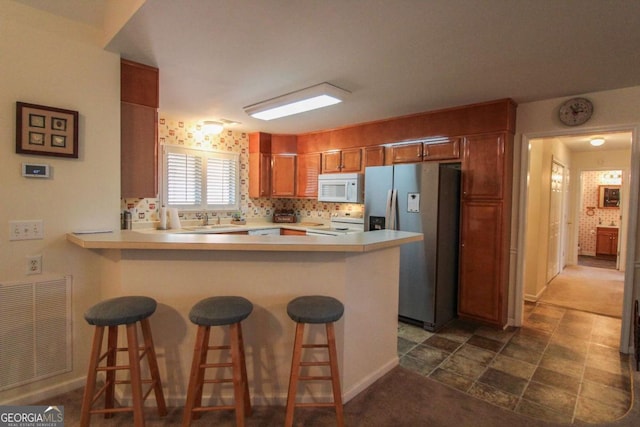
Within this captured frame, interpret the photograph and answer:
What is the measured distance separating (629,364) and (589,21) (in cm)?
275

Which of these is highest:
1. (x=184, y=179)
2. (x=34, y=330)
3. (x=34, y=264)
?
(x=184, y=179)

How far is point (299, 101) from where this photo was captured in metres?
3.12

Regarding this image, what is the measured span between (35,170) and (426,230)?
10.6ft

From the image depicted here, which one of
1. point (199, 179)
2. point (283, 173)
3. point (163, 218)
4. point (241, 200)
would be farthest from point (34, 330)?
point (283, 173)

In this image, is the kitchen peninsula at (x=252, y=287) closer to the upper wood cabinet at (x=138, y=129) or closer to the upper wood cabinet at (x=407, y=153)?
the upper wood cabinet at (x=138, y=129)

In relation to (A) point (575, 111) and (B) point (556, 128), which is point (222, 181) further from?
(A) point (575, 111)

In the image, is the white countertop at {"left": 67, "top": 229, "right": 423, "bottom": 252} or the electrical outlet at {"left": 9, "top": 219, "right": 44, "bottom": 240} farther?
the electrical outlet at {"left": 9, "top": 219, "right": 44, "bottom": 240}

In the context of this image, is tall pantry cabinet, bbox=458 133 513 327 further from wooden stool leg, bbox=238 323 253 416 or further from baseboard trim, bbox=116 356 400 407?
wooden stool leg, bbox=238 323 253 416

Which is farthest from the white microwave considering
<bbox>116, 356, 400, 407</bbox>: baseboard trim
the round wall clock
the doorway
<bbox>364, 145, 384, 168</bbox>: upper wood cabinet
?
<bbox>116, 356, 400, 407</bbox>: baseboard trim

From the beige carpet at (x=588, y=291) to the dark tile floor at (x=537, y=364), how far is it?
45cm

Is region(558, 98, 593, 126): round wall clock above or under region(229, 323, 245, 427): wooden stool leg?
above

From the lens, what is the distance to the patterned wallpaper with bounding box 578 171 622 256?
301 inches

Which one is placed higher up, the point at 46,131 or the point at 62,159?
the point at 46,131

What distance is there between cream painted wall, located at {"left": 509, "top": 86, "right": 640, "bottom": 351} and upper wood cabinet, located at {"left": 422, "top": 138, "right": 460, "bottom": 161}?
61 cm
